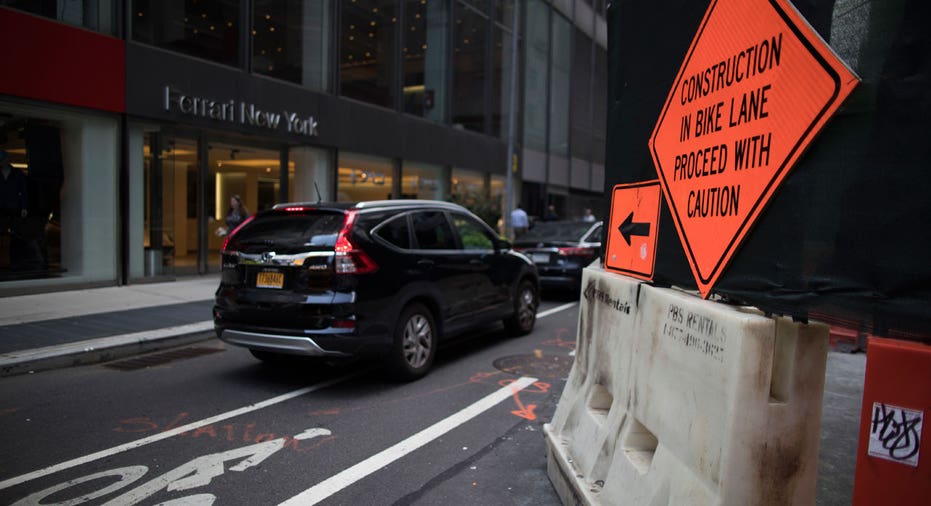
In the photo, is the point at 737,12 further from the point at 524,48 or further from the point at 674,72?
the point at 524,48

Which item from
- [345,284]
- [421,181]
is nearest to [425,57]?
[421,181]

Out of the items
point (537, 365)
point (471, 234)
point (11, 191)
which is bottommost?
point (537, 365)

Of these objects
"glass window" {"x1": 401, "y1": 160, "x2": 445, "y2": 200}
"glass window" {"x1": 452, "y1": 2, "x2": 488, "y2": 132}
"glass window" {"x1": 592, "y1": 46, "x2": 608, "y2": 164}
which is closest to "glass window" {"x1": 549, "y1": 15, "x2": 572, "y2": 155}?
"glass window" {"x1": 592, "y1": 46, "x2": 608, "y2": 164}

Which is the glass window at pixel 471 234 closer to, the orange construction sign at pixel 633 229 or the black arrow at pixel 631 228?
the orange construction sign at pixel 633 229

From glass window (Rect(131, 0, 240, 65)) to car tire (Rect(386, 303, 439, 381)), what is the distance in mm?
9134

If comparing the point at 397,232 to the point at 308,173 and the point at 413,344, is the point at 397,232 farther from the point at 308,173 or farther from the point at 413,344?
the point at 308,173

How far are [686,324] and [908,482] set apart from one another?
0.95 m

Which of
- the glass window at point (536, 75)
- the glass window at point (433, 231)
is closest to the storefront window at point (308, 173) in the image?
the glass window at point (433, 231)

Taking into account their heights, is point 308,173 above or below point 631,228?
above

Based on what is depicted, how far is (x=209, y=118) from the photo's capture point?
12.9 meters

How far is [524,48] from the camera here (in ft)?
83.7

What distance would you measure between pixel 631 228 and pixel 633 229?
0.03 m

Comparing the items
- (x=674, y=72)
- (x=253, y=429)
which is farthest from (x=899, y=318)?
(x=253, y=429)

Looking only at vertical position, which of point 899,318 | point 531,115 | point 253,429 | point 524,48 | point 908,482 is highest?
point 524,48
